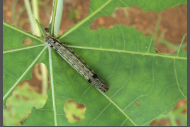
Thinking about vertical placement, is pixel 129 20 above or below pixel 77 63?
above

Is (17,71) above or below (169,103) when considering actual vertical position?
above

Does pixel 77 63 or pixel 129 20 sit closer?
pixel 77 63

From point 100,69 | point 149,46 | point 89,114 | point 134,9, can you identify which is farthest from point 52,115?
point 134,9

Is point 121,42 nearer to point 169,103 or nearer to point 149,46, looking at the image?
point 149,46

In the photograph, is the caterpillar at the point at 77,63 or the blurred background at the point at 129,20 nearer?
the caterpillar at the point at 77,63

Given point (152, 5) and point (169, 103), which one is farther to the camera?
point (169, 103)

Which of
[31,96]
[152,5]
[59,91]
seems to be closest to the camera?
[152,5]

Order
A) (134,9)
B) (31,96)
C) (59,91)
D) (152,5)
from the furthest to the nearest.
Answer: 1. (134,9)
2. (31,96)
3. (59,91)
4. (152,5)

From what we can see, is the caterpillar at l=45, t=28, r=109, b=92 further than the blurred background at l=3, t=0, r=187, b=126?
No
